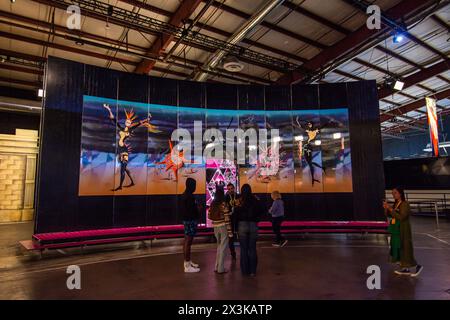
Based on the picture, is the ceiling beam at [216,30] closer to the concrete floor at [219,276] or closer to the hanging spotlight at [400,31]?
the hanging spotlight at [400,31]

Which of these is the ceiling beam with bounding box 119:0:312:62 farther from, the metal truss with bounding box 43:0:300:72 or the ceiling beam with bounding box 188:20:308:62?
the metal truss with bounding box 43:0:300:72

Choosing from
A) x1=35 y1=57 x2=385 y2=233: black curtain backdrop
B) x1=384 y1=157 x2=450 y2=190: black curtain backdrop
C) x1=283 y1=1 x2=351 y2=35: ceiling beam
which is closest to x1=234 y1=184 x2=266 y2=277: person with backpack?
x1=35 y1=57 x2=385 y2=233: black curtain backdrop

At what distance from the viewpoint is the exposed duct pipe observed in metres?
6.76

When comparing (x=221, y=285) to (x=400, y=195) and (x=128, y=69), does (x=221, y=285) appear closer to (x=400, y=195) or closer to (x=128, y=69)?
(x=400, y=195)

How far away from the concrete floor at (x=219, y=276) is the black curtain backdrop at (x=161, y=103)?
3.42 ft

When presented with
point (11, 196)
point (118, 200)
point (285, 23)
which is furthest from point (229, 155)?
point (11, 196)

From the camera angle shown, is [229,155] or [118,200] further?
[229,155]

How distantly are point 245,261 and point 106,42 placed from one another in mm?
7332

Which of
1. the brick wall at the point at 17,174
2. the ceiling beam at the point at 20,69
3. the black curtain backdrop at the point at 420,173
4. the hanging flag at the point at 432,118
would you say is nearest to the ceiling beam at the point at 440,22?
the hanging flag at the point at 432,118

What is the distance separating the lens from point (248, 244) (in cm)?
449

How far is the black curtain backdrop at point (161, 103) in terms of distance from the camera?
690 centimetres

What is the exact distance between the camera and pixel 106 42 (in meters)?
8.23

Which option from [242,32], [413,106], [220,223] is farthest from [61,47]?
[413,106]

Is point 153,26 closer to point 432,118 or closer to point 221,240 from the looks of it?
point 221,240
